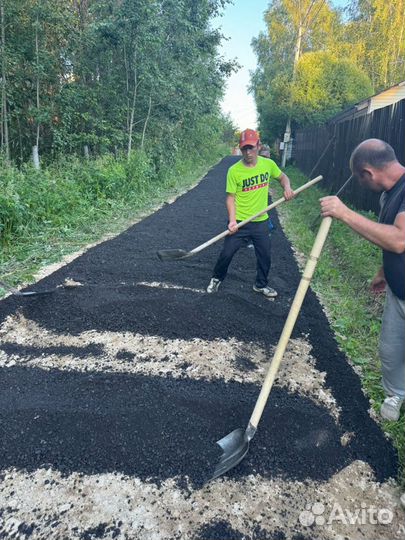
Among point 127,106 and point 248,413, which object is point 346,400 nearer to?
point 248,413

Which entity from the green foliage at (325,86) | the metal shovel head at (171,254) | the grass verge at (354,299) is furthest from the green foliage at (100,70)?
the green foliage at (325,86)

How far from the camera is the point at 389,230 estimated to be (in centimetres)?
186

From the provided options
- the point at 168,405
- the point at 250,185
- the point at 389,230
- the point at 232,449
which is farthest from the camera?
the point at 250,185

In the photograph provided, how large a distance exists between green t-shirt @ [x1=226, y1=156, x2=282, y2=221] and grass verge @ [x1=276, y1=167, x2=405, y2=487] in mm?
780

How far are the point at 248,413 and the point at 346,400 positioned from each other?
662mm

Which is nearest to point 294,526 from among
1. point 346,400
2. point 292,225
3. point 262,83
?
point 346,400

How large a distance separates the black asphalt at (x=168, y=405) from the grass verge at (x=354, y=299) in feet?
0.33

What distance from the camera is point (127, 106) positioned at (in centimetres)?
1118

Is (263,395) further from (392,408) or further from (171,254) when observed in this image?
(171,254)

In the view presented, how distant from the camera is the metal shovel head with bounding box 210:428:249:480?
6.29ft

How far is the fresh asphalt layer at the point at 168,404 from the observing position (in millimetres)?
2029

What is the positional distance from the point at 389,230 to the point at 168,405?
1.59 metres

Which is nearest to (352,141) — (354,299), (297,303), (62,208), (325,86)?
(354,299)

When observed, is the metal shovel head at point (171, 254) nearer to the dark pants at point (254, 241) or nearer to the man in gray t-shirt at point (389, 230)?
the dark pants at point (254, 241)
